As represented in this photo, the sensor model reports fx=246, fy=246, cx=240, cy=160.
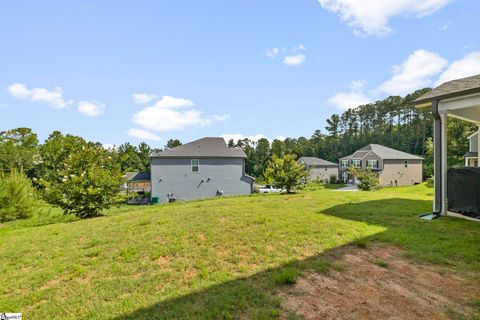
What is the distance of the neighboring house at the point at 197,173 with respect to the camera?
75.8 ft

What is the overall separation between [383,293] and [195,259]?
2.75 metres

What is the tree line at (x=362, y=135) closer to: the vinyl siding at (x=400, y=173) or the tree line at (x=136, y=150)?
the tree line at (x=136, y=150)

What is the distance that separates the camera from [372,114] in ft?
193

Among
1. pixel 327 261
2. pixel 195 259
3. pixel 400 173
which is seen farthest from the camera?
pixel 400 173

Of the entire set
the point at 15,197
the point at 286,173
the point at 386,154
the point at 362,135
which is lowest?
the point at 15,197

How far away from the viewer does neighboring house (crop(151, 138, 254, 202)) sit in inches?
910

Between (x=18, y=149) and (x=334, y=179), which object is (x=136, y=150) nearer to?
(x=18, y=149)

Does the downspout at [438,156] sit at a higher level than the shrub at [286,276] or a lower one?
higher

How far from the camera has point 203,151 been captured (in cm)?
2408

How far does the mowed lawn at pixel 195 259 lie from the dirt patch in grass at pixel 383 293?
26 cm

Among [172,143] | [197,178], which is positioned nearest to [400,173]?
[197,178]

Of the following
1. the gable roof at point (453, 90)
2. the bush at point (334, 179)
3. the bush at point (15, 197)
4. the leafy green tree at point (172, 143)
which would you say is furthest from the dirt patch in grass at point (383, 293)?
the leafy green tree at point (172, 143)

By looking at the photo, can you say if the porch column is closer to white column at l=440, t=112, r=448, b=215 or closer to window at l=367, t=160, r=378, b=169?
white column at l=440, t=112, r=448, b=215

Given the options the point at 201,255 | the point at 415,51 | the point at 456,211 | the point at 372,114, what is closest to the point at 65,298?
the point at 201,255
